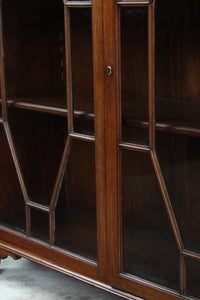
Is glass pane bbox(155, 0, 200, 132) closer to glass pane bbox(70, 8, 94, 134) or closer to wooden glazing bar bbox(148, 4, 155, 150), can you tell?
wooden glazing bar bbox(148, 4, 155, 150)

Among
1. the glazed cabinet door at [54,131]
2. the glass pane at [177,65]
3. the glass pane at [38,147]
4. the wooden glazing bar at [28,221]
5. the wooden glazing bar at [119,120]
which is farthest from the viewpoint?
the wooden glazing bar at [28,221]

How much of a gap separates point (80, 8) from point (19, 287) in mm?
876

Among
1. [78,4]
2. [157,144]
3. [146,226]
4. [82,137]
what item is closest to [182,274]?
[146,226]

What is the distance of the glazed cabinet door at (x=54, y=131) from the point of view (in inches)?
54.7

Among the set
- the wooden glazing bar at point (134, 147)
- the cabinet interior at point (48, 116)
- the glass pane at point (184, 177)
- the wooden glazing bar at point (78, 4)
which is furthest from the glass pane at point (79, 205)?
the wooden glazing bar at point (78, 4)

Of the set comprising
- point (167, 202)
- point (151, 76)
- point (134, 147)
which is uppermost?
point (151, 76)

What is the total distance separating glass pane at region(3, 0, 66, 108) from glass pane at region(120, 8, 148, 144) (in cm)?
22

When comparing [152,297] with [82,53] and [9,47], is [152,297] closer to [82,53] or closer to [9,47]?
[82,53]

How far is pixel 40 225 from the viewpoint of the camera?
1610 mm

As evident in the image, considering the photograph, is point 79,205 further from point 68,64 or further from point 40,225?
point 68,64

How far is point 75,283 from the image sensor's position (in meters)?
1.77

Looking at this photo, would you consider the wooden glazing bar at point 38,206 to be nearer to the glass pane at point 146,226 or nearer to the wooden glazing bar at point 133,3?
the glass pane at point 146,226

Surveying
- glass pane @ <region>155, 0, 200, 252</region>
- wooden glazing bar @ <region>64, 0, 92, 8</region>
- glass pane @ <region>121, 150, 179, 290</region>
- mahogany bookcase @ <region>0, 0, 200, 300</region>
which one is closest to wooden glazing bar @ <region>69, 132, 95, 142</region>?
mahogany bookcase @ <region>0, 0, 200, 300</region>

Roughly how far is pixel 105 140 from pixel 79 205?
0.71 ft
